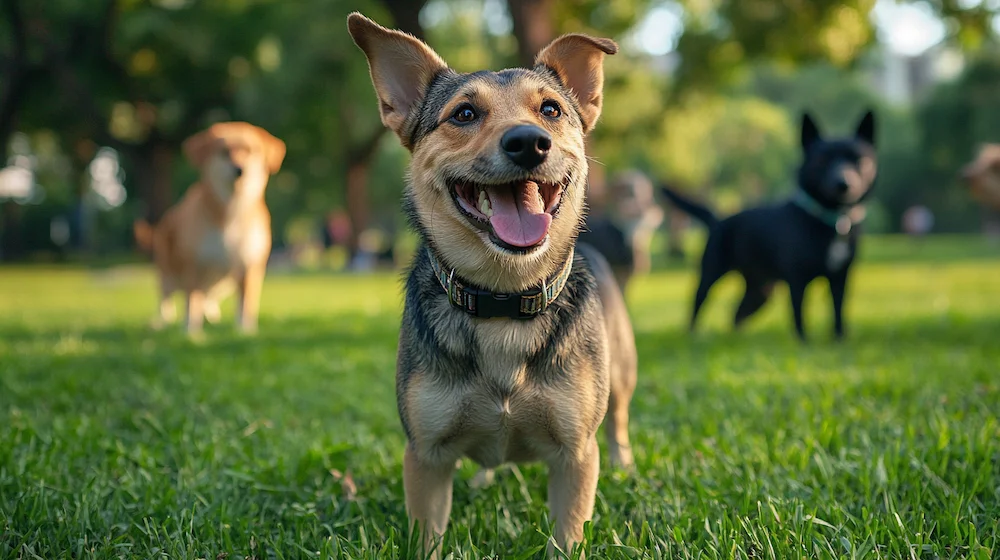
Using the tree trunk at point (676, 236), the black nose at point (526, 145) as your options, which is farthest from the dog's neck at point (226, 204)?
the tree trunk at point (676, 236)

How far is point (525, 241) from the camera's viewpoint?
248 centimetres

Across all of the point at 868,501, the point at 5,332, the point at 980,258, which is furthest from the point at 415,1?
the point at 980,258

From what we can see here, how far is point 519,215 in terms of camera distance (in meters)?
2.59

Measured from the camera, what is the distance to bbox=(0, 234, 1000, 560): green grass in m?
2.59

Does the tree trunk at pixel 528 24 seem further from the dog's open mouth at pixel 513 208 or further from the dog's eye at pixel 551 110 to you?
the dog's open mouth at pixel 513 208

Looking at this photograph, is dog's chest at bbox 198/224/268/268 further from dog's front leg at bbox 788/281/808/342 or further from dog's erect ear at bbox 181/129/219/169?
dog's front leg at bbox 788/281/808/342

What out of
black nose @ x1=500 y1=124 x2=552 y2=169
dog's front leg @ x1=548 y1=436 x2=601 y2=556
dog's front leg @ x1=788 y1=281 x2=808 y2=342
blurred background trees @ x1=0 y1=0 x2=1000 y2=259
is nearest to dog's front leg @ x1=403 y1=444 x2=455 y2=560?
dog's front leg @ x1=548 y1=436 x2=601 y2=556

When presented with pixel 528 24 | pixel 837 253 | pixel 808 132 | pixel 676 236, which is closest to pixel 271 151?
pixel 808 132

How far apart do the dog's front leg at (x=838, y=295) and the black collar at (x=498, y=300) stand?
5.54 m

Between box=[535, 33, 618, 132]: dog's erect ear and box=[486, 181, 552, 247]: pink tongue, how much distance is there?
0.69 m

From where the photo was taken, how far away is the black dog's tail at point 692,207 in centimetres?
812

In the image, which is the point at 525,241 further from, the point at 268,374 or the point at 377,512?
the point at 268,374

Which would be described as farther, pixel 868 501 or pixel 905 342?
pixel 905 342

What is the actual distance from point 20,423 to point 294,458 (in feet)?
5.48
